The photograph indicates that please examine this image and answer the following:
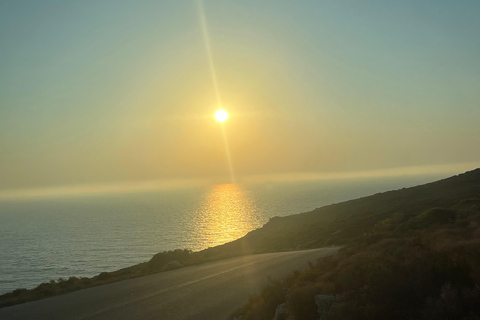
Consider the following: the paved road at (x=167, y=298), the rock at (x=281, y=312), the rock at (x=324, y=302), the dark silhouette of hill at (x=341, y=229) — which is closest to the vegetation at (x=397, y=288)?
the rock at (x=324, y=302)

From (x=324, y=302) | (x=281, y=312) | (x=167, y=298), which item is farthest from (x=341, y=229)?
(x=324, y=302)

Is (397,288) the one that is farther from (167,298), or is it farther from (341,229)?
(341,229)

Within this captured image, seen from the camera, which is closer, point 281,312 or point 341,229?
point 281,312

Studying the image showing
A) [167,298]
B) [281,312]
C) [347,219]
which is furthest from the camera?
[347,219]

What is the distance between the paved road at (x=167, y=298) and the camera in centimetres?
1644

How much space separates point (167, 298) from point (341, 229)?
29.1 metres

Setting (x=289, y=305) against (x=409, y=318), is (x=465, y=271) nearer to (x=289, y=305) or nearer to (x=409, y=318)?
(x=409, y=318)

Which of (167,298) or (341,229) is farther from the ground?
(341,229)

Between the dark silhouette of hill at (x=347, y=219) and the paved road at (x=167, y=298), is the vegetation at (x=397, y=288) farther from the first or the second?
the dark silhouette of hill at (x=347, y=219)

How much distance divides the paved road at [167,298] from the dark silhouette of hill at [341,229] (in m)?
4.52

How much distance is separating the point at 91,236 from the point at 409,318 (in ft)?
393

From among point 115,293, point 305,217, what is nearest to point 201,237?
point 305,217

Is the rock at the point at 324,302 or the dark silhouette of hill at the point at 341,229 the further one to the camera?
the dark silhouette of hill at the point at 341,229

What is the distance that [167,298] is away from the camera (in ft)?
62.4
